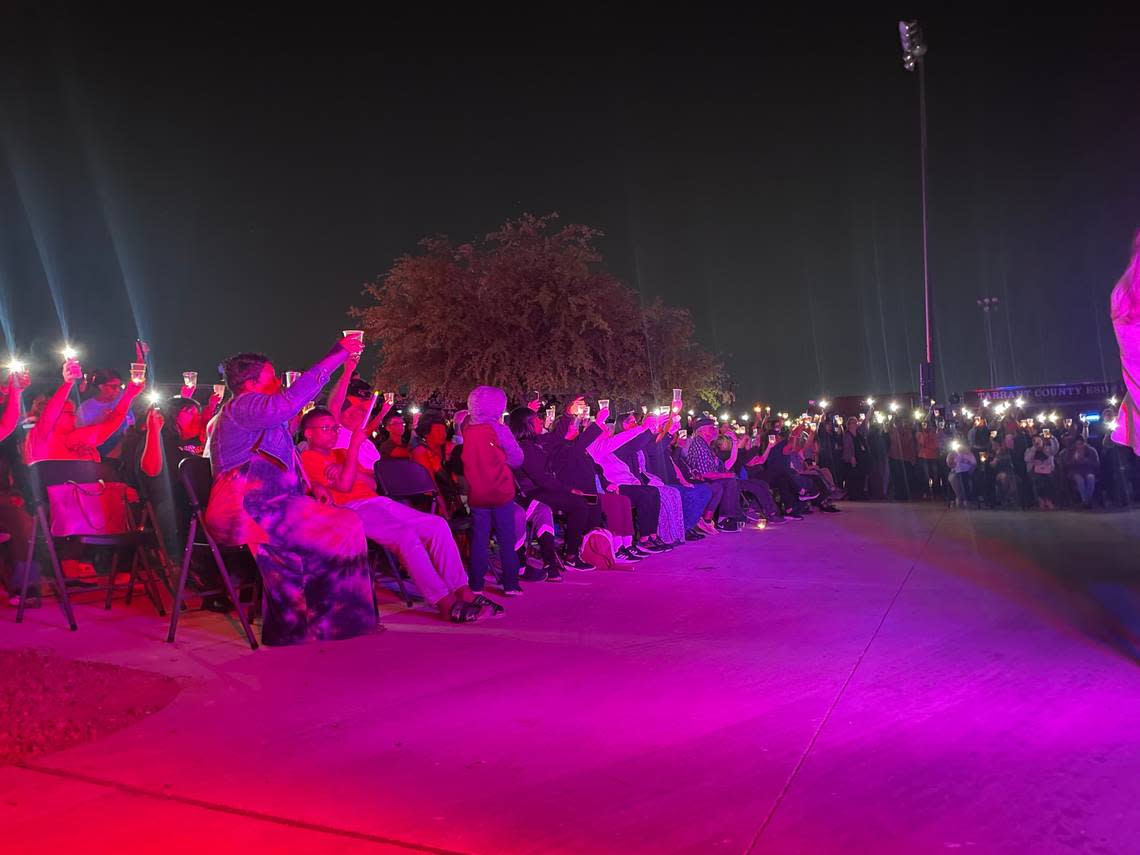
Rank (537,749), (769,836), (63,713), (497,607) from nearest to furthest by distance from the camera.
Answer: (769,836), (537,749), (63,713), (497,607)

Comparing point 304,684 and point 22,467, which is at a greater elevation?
point 22,467

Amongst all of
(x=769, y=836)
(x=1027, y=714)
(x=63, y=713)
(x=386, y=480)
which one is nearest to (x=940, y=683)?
(x=1027, y=714)

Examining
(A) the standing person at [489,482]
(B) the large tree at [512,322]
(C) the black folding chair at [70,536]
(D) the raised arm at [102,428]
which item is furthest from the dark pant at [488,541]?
(B) the large tree at [512,322]

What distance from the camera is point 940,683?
4363mm

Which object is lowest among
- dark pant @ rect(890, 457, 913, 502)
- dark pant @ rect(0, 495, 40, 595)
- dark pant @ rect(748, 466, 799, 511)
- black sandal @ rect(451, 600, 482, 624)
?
dark pant @ rect(890, 457, 913, 502)

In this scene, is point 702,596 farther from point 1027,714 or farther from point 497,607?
point 1027,714

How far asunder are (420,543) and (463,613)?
598 millimetres

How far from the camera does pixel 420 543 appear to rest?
21.3 ft

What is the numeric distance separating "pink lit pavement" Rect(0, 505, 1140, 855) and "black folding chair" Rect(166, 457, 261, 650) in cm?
21

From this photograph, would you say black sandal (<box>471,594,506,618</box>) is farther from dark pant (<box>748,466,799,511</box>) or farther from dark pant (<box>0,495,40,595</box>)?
dark pant (<box>748,466,799,511</box>)

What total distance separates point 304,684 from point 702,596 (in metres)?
3.51

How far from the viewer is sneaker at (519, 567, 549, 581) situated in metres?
8.56

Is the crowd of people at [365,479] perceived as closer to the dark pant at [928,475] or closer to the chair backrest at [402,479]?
the chair backrest at [402,479]

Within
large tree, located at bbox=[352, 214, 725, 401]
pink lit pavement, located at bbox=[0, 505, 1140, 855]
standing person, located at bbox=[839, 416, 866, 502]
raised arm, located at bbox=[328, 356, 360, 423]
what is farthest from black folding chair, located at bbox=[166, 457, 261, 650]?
large tree, located at bbox=[352, 214, 725, 401]
